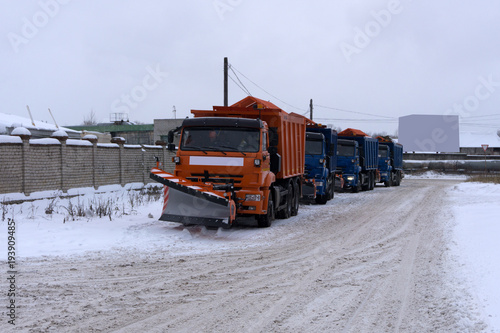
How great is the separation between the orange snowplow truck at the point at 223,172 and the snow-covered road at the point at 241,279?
0.58 m

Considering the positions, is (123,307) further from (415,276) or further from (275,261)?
(415,276)

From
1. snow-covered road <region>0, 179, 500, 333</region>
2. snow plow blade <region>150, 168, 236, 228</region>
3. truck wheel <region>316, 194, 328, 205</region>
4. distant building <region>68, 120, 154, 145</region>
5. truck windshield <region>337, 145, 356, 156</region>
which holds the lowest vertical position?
snow-covered road <region>0, 179, 500, 333</region>

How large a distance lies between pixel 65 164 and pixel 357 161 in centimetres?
1606

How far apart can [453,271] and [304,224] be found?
6973 millimetres

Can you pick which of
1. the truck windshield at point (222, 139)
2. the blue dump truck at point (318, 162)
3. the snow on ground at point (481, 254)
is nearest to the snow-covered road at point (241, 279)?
the snow on ground at point (481, 254)

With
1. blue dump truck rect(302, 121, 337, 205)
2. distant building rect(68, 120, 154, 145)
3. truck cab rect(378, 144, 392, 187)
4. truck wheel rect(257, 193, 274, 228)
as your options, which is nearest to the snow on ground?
truck wheel rect(257, 193, 274, 228)

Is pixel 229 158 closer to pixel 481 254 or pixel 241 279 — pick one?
pixel 241 279

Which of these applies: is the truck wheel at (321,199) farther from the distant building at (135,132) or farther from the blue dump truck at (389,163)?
the distant building at (135,132)

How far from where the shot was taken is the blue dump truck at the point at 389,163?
123 ft

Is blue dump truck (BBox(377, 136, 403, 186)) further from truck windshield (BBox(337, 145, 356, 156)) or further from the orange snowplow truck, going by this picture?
the orange snowplow truck

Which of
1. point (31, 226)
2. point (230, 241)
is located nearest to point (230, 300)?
point (230, 241)

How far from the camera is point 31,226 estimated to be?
12.7 m

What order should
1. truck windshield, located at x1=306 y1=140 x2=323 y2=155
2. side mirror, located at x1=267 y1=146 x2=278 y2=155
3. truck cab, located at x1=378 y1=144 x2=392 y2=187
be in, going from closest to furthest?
side mirror, located at x1=267 y1=146 x2=278 y2=155, truck windshield, located at x1=306 y1=140 x2=323 y2=155, truck cab, located at x1=378 y1=144 x2=392 y2=187

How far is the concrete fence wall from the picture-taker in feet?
57.8
